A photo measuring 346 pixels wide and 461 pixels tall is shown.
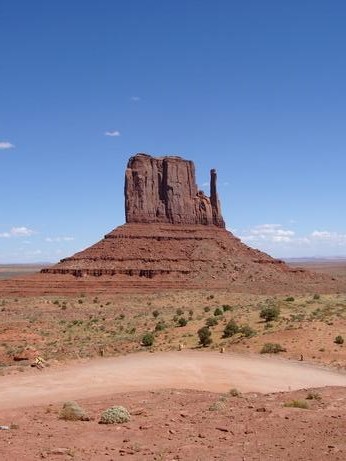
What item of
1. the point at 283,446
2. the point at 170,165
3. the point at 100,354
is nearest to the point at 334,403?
the point at 283,446

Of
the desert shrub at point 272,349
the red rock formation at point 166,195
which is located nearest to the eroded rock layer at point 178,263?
the red rock formation at point 166,195

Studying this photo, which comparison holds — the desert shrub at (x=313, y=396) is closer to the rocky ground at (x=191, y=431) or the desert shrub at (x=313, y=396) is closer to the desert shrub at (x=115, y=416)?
the rocky ground at (x=191, y=431)

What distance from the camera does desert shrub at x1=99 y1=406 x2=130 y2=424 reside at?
15.2 m

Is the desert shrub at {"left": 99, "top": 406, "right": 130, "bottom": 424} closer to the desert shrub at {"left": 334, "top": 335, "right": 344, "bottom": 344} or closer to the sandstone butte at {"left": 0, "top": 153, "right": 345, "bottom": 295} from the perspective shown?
the desert shrub at {"left": 334, "top": 335, "right": 344, "bottom": 344}

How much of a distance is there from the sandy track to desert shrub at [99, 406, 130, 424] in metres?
4.89

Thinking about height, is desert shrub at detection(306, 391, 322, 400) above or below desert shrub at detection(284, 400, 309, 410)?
below

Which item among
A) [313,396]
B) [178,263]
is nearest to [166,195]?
[178,263]

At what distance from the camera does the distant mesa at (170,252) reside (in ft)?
269

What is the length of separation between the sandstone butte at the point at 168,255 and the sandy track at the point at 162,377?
50293 mm

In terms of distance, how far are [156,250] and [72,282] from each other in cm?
1566

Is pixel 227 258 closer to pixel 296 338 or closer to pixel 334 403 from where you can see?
pixel 296 338

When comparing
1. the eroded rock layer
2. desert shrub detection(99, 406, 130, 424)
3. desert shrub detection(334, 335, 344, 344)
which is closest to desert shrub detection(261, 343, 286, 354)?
desert shrub detection(334, 335, 344, 344)

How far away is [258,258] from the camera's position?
96.2 m

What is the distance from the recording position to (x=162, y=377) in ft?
79.3
